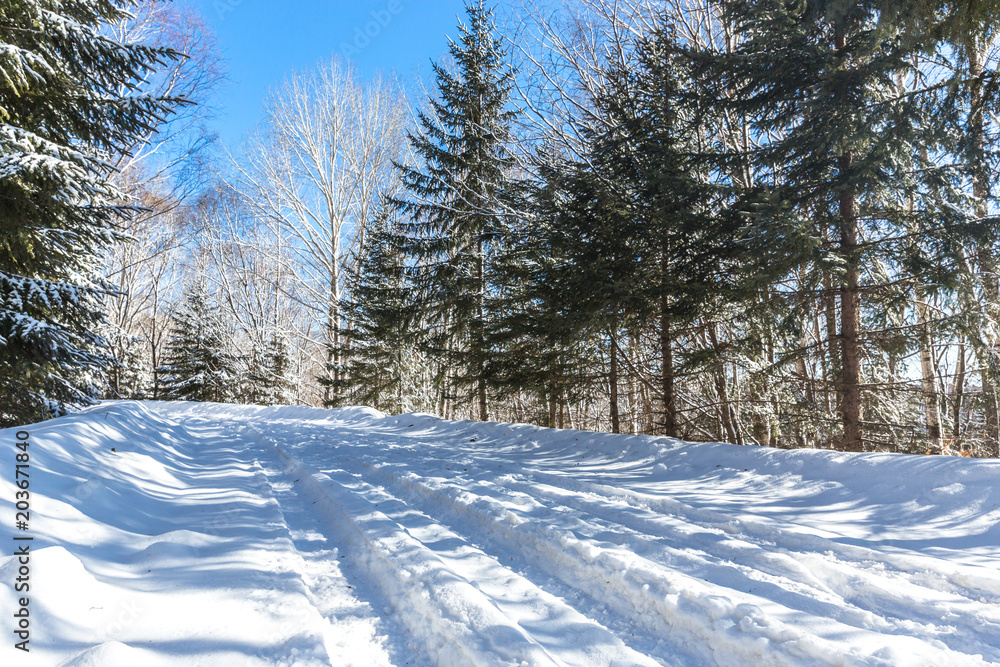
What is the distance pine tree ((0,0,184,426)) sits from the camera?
523 centimetres

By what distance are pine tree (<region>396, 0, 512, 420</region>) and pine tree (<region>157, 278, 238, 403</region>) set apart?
1411 cm

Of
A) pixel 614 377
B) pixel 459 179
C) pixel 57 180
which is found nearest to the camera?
pixel 57 180

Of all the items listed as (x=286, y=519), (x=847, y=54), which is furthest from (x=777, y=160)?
(x=286, y=519)

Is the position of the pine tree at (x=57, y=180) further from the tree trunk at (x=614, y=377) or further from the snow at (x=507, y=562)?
the tree trunk at (x=614, y=377)

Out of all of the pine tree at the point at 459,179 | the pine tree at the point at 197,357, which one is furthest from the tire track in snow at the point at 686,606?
the pine tree at the point at 197,357

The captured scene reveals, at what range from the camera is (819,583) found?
8.77 ft

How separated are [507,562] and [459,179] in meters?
11.0

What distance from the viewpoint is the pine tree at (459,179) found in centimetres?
1180

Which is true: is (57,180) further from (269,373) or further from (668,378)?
(269,373)

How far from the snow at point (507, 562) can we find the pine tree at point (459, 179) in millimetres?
7044

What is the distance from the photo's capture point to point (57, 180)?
546 cm

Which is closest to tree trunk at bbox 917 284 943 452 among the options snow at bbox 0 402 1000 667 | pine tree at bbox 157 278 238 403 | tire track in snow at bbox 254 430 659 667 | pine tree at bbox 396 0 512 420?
snow at bbox 0 402 1000 667

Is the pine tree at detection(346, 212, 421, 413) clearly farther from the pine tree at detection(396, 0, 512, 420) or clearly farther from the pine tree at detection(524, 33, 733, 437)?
the pine tree at detection(524, 33, 733, 437)

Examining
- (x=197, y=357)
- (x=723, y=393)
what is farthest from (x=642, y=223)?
(x=197, y=357)
